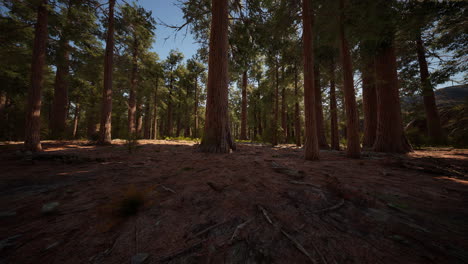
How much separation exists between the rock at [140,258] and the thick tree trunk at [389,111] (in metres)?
8.82

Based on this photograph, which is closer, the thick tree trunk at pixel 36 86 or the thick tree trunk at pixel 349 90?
the thick tree trunk at pixel 349 90

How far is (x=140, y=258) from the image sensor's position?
0.97m

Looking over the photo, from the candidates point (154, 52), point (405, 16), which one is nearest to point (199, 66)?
point (154, 52)

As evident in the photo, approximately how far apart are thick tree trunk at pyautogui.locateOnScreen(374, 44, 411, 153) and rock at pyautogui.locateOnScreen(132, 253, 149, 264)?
8823 millimetres

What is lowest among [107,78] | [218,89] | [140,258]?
[140,258]

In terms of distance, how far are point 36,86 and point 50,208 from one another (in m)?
7.10

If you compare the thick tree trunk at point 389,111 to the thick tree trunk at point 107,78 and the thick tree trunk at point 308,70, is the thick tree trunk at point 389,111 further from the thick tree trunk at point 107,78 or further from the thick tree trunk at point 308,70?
the thick tree trunk at point 107,78

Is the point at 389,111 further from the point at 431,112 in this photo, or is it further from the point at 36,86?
the point at 36,86

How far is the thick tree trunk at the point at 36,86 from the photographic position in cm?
547

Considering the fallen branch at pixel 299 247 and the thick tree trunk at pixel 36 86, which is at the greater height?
the thick tree trunk at pixel 36 86

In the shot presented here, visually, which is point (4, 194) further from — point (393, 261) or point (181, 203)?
point (393, 261)

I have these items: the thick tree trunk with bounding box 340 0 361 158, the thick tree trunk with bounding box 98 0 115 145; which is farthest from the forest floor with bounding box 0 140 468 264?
the thick tree trunk with bounding box 98 0 115 145

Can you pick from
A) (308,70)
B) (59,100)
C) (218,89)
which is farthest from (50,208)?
(59,100)

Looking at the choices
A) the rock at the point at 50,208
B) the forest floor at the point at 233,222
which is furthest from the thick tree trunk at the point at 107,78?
the rock at the point at 50,208
